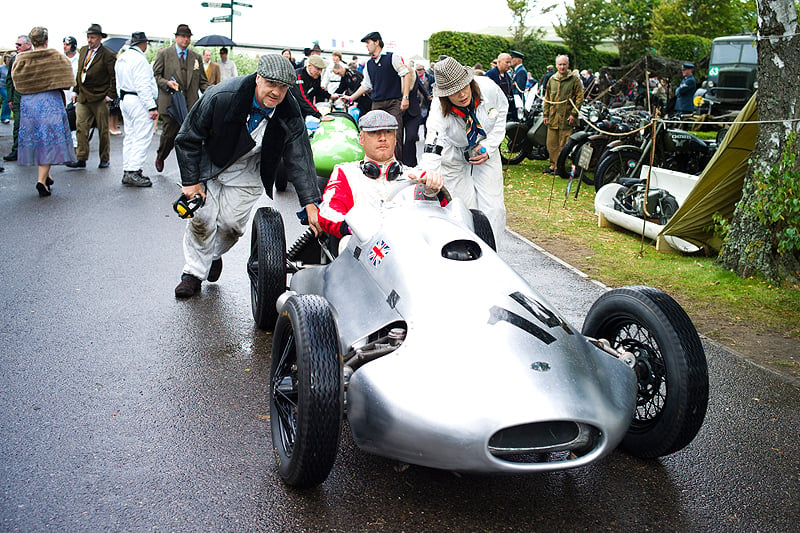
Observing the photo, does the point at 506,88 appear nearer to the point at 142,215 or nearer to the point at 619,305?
the point at 142,215

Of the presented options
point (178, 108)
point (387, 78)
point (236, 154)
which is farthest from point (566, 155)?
point (236, 154)

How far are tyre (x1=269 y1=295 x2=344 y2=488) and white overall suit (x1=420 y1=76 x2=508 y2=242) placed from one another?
11.2ft

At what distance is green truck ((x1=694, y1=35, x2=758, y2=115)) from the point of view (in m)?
22.7

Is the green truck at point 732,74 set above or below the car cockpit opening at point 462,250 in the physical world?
above

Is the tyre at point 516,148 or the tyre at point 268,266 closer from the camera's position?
the tyre at point 268,266

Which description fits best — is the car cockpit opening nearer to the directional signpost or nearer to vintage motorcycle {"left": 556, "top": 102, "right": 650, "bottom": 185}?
vintage motorcycle {"left": 556, "top": 102, "right": 650, "bottom": 185}

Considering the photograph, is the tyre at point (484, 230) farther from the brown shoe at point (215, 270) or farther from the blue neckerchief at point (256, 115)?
the brown shoe at point (215, 270)

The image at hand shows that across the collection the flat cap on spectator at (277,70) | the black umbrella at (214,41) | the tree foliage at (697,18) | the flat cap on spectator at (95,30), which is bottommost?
the flat cap on spectator at (277,70)

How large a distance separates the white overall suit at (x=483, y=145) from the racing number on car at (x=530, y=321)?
10.7 feet

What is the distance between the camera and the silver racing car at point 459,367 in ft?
9.27

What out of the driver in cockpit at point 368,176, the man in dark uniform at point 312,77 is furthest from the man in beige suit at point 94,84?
the driver in cockpit at point 368,176

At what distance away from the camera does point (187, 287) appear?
238 inches

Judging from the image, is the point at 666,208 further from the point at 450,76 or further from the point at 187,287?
the point at 187,287

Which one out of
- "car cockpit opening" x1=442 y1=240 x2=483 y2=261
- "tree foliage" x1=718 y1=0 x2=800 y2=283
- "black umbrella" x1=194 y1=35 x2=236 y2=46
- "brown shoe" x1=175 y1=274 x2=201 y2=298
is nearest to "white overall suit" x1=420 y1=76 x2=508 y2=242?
"brown shoe" x1=175 y1=274 x2=201 y2=298
